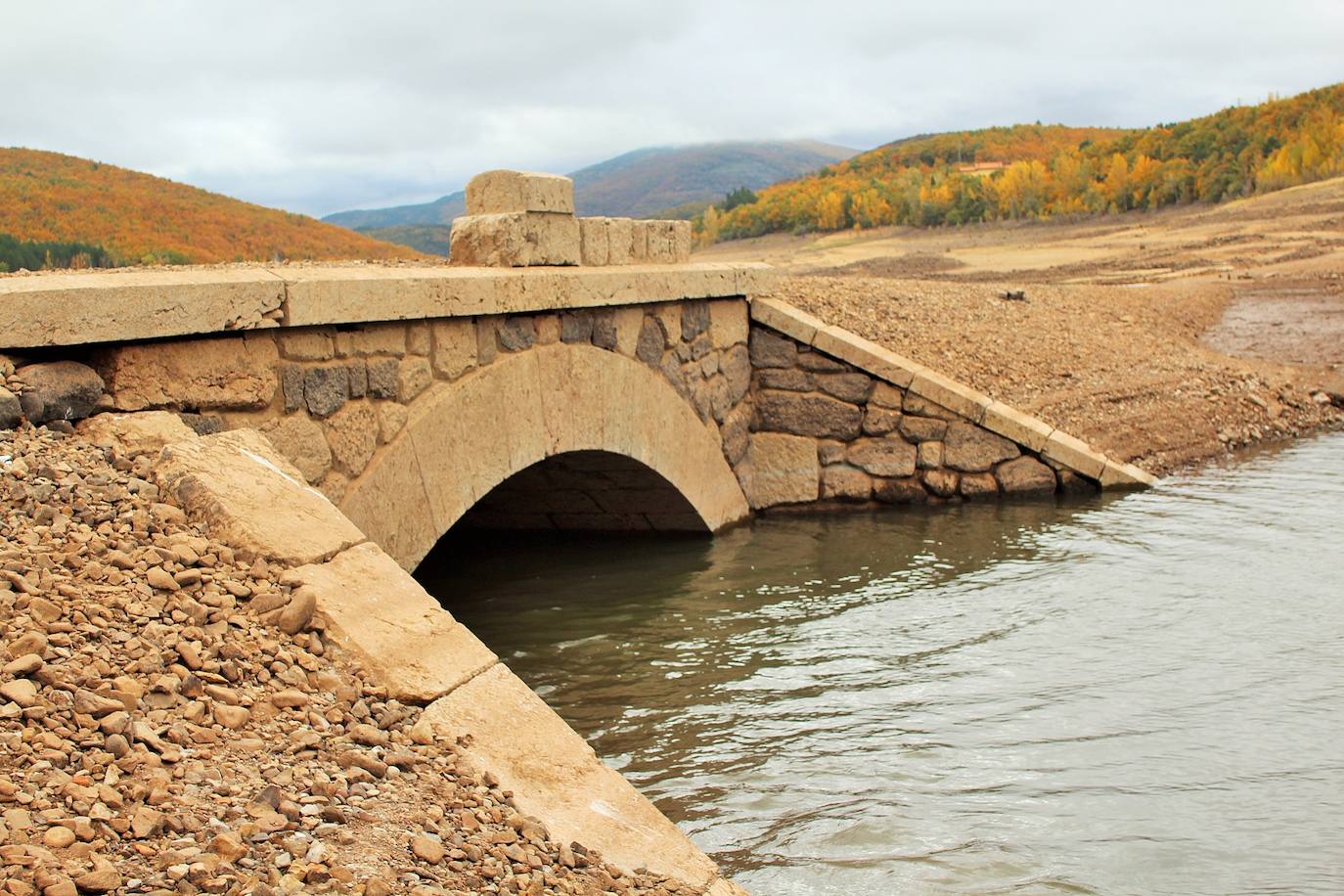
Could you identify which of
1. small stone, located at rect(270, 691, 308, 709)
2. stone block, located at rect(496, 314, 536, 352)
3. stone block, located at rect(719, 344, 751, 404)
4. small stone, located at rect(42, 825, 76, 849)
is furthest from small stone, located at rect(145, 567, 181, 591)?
stone block, located at rect(719, 344, 751, 404)

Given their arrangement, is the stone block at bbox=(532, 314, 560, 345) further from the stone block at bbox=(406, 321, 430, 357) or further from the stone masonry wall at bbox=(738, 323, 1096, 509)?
the stone masonry wall at bbox=(738, 323, 1096, 509)

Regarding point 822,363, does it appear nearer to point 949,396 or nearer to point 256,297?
point 949,396

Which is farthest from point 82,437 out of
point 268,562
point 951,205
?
point 951,205

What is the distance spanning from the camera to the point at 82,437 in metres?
3.92

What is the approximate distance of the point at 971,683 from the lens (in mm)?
5512

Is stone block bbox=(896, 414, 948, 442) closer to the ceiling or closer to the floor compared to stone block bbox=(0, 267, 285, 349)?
closer to the floor

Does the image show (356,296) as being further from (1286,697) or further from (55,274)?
(1286,697)

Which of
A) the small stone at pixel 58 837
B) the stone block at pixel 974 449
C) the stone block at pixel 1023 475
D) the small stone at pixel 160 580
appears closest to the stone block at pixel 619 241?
the stone block at pixel 974 449

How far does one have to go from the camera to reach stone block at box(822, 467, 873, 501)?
9148 mm

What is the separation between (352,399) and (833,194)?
35953 mm

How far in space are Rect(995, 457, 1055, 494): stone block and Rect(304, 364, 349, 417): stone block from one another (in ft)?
18.5


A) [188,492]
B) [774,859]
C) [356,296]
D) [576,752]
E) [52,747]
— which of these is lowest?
[774,859]

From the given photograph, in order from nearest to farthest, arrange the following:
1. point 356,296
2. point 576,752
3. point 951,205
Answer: point 576,752 < point 356,296 < point 951,205

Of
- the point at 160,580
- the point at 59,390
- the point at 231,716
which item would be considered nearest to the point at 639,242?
the point at 59,390
